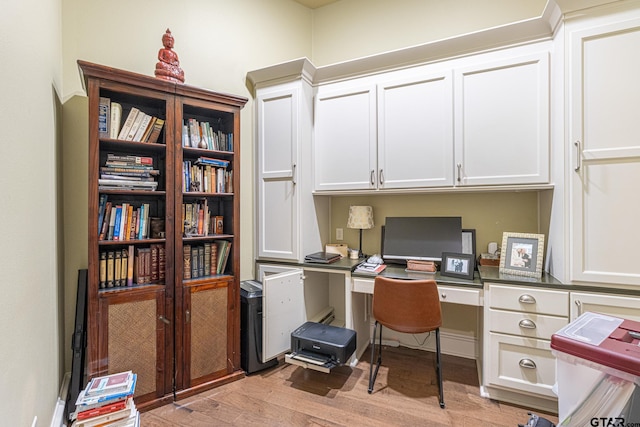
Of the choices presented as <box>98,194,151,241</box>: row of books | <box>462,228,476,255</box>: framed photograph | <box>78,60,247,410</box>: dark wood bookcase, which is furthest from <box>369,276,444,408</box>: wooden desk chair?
<box>98,194,151,241</box>: row of books

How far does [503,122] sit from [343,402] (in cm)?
230

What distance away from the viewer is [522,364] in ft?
6.27

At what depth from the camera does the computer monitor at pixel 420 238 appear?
8.55ft

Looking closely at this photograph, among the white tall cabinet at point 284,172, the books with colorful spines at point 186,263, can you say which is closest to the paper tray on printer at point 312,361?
the white tall cabinet at point 284,172

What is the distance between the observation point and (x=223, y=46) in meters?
2.64

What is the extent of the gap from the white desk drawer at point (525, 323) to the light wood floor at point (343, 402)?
512 millimetres

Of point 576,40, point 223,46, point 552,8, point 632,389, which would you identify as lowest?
point 632,389

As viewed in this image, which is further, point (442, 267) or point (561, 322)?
point (442, 267)

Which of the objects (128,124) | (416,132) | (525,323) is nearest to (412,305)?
(525,323)

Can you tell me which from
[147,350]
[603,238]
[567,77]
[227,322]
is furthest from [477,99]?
[147,350]

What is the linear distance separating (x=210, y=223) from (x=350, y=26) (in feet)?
8.21

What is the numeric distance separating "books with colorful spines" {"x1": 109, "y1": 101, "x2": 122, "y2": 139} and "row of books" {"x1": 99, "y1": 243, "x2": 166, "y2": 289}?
747mm

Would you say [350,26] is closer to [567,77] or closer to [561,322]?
[567,77]

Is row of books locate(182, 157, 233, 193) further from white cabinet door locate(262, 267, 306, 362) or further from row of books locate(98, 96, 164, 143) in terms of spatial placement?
white cabinet door locate(262, 267, 306, 362)
